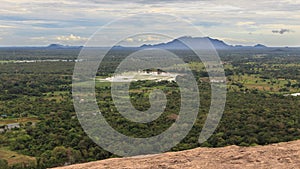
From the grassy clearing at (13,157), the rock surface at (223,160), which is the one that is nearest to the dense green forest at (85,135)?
the grassy clearing at (13,157)

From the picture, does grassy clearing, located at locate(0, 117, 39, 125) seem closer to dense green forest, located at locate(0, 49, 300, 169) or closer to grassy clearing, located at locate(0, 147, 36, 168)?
dense green forest, located at locate(0, 49, 300, 169)

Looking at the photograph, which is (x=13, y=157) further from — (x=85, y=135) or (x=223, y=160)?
(x=223, y=160)

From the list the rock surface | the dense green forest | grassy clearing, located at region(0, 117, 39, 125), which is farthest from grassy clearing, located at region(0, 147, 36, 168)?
the rock surface

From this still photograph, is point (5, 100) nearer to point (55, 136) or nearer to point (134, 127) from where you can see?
point (55, 136)

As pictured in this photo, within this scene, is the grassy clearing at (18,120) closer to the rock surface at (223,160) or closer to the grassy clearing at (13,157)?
the grassy clearing at (13,157)

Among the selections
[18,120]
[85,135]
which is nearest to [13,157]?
[85,135]

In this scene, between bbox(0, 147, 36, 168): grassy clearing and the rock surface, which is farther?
bbox(0, 147, 36, 168): grassy clearing

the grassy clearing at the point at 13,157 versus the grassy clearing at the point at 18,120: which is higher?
the grassy clearing at the point at 18,120

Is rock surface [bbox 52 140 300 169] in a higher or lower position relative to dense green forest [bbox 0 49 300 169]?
higher

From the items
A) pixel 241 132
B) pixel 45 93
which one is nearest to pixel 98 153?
pixel 241 132
